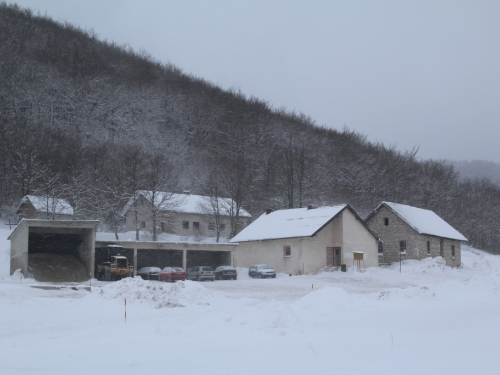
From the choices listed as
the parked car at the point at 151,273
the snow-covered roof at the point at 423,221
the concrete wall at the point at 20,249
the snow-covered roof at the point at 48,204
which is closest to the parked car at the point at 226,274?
the parked car at the point at 151,273

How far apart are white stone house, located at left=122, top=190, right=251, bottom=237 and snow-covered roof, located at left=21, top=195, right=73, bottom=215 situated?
742 centimetres

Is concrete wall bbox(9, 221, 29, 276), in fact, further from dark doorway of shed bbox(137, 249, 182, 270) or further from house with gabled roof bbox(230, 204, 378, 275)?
house with gabled roof bbox(230, 204, 378, 275)

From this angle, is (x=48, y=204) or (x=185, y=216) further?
(x=185, y=216)

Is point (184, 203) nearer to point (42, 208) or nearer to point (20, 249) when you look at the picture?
point (42, 208)

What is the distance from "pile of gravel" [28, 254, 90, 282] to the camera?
3753 centimetres

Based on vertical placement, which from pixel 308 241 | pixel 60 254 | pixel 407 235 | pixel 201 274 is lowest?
pixel 201 274

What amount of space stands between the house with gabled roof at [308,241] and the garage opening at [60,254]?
14772 millimetres

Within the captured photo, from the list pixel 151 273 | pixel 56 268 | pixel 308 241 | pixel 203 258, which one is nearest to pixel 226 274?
pixel 151 273

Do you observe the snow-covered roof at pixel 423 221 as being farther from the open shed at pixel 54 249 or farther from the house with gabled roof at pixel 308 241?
the open shed at pixel 54 249

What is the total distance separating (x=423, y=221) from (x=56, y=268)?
37479 mm

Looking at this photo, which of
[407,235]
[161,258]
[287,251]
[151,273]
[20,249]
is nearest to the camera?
[20,249]

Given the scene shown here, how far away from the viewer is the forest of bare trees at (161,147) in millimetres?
73250

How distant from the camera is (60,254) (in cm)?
4444

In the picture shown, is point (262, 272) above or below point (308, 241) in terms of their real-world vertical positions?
below
